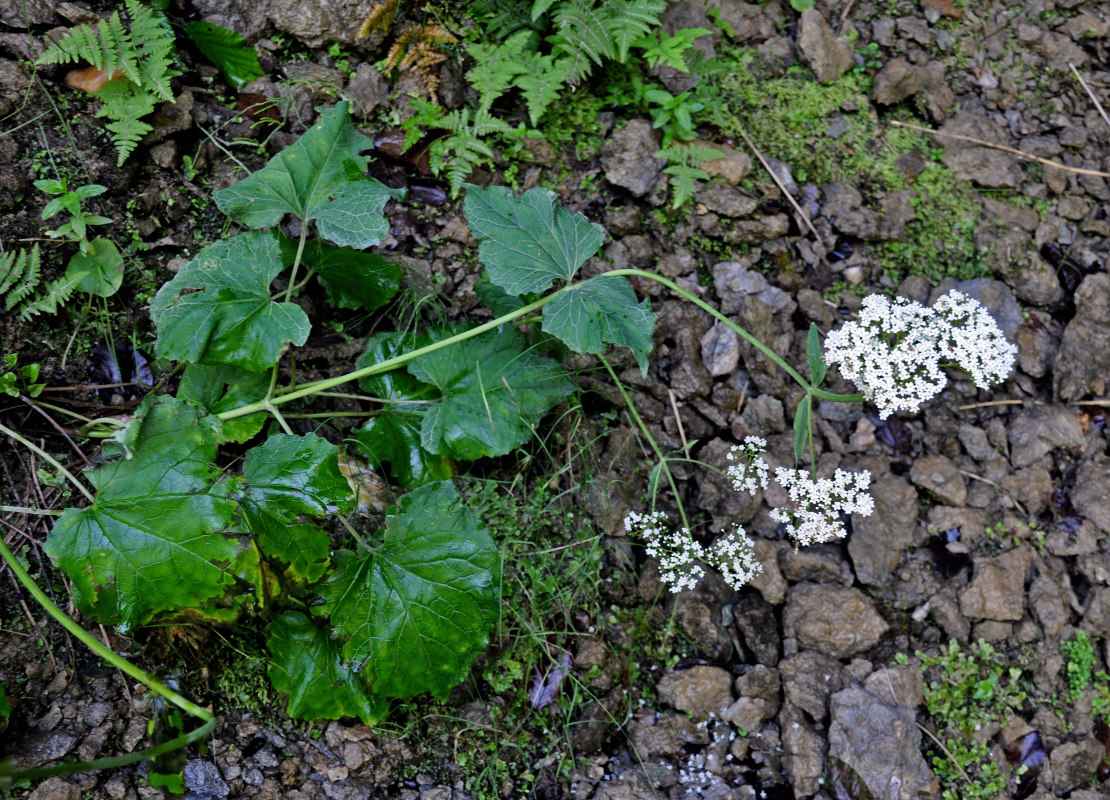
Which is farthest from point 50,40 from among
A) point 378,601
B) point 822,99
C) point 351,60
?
point 822,99

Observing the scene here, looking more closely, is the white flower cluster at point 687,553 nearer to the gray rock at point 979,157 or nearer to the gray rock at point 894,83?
the gray rock at point 979,157

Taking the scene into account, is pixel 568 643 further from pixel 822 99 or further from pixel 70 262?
pixel 822 99

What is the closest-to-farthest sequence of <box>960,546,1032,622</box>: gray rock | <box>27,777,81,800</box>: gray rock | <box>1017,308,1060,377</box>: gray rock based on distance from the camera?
→ 1. <box>27,777,81,800</box>: gray rock
2. <box>960,546,1032,622</box>: gray rock
3. <box>1017,308,1060,377</box>: gray rock

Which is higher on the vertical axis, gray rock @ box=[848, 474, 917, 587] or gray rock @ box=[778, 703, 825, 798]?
gray rock @ box=[848, 474, 917, 587]

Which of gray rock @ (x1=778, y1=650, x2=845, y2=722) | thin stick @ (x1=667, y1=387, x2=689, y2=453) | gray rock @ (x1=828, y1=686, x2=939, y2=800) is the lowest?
gray rock @ (x1=828, y1=686, x2=939, y2=800)

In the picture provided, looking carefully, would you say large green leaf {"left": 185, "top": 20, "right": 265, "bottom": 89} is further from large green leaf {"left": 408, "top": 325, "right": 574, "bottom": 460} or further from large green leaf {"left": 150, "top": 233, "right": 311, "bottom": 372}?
large green leaf {"left": 408, "top": 325, "right": 574, "bottom": 460}

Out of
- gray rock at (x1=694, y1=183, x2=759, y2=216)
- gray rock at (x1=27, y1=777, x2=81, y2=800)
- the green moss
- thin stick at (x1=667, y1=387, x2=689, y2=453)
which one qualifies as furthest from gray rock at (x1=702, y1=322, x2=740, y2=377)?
gray rock at (x1=27, y1=777, x2=81, y2=800)

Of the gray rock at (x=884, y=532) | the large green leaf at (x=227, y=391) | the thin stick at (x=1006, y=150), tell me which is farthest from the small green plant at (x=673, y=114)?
the large green leaf at (x=227, y=391)

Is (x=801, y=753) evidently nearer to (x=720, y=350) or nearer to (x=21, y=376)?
(x=720, y=350)
